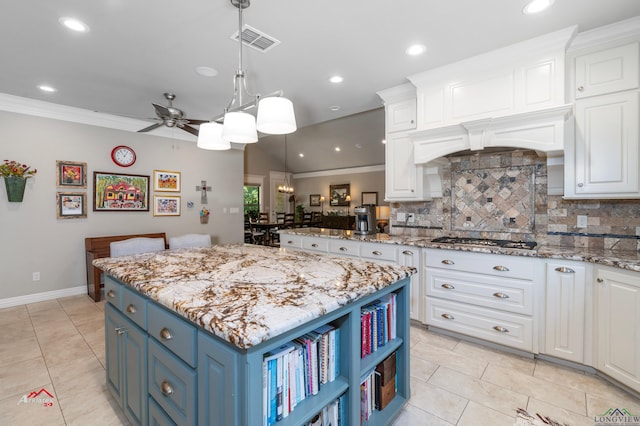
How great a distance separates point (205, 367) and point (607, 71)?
333 cm

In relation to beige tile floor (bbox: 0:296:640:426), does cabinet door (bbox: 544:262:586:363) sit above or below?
above

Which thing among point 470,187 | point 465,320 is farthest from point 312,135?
point 465,320

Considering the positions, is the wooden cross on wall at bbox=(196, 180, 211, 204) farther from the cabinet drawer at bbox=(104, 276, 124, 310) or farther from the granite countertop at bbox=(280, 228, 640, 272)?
the granite countertop at bbox=(280, 228, 640, 272)

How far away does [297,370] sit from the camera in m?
1.14

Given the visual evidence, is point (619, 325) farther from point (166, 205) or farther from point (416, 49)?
point (166, 205)

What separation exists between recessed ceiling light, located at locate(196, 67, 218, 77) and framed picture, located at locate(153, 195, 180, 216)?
2641 millimetres

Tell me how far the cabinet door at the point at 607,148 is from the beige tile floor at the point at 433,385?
55.4 inches

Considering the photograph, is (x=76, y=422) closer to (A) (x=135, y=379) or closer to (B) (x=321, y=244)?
(A) (x=135, y=379)

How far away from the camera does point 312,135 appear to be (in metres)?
8.73

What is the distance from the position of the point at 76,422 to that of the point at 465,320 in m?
2.92

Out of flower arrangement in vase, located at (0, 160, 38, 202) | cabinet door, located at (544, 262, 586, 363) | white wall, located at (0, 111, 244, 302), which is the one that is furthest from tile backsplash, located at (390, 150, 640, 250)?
flower arrangement in vase, located at (0, 160, 38, 202)

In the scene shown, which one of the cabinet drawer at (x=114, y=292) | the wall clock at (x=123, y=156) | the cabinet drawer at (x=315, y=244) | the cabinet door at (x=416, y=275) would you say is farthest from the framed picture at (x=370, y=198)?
the cabinet drawer at (x=114, y=292)

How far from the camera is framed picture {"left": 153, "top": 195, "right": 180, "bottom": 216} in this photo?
4.88 m

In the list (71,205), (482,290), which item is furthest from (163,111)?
(482,290)
